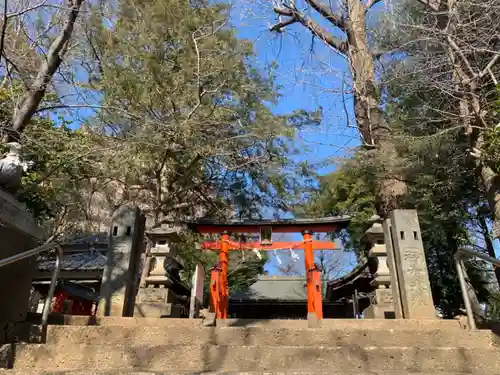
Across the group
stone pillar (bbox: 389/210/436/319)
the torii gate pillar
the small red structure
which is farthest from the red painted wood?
the small red structure

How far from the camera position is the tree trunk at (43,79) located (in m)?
6.03

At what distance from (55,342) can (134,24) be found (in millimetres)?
9000

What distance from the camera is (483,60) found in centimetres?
789

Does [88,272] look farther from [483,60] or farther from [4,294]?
[483,60]

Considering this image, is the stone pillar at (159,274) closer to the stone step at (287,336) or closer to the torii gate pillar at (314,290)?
the torii gate pillar at (314,290)

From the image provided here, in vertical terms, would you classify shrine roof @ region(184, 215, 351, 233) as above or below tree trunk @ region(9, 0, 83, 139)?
below

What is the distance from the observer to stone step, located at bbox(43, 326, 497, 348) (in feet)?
13.0

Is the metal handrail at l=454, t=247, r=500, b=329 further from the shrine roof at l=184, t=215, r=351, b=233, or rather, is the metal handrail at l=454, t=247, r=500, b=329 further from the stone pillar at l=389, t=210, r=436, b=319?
the shrine roof at l=184, t=215, r=351, b=233

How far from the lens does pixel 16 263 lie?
12.9 feet

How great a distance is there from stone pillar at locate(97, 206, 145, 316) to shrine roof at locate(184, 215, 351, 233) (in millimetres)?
3077

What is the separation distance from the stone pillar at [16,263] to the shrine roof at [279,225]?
572cm

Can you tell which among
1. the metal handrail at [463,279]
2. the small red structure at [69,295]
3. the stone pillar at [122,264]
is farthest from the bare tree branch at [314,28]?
the small red structure at [69,295]

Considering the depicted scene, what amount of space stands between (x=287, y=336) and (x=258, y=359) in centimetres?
85

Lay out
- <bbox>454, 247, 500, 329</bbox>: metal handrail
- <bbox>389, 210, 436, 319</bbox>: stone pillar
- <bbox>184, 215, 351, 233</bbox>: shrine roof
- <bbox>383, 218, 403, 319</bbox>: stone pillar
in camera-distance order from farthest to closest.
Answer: <bbox>184, 215, 351, 233</bbox>: shrine roof, <bbox>383, 218, 403, 319</bbox>: stone pillar, <bbox>389, 210, 436, 319</bbox>: stone pillar, <bbox>454, 247, 500, 329</bbox>: metal handrail
